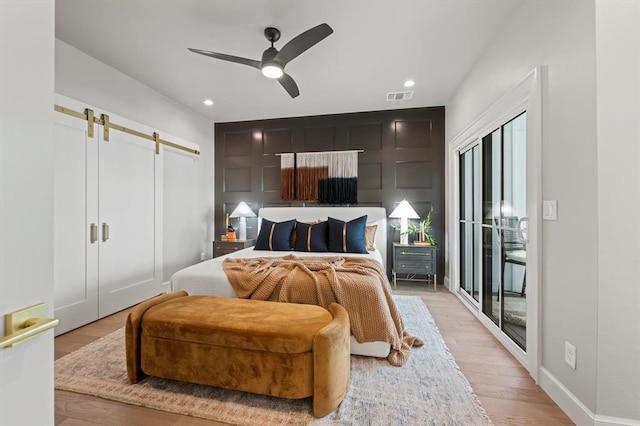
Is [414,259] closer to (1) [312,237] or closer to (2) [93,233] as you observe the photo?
(1) [312,237]

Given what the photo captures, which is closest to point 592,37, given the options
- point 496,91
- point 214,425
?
point 496,91

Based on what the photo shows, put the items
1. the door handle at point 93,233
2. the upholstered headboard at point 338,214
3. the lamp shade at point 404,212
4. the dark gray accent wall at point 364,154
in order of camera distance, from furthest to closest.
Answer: the dark gray accent wall at point 364,154 < the upholstered headboard at point 338,214 < the lamp shade at point 404,212 < the door handle at point 93,233

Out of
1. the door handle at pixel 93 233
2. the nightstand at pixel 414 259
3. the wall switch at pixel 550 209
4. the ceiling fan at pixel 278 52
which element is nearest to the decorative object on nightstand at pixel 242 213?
the door handle at pixel 93 233

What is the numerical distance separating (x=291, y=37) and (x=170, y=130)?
2.44m

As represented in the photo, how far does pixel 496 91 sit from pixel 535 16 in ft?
2.19

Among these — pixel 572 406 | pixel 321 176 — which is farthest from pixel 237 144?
pixel 572 406

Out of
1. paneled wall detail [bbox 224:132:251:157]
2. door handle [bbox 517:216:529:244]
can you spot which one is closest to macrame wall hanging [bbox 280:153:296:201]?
paneled wall detail [bbox 224:132:251:157]

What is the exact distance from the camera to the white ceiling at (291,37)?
232 cm

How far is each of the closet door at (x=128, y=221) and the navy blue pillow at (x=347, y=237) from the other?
238cm

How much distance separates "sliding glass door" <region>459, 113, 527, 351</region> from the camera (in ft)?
7.73

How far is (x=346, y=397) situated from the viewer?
1810 millimetres

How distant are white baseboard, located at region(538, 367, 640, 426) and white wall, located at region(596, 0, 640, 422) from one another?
32mm

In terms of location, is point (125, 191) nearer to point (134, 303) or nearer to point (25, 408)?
point (134, 303)

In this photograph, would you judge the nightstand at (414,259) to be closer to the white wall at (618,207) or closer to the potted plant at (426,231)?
the potted plant at (426,231)
